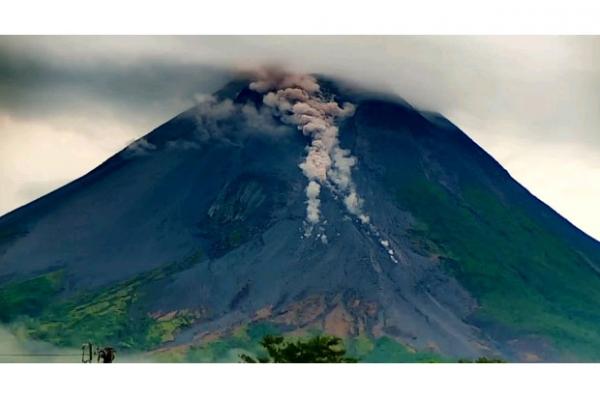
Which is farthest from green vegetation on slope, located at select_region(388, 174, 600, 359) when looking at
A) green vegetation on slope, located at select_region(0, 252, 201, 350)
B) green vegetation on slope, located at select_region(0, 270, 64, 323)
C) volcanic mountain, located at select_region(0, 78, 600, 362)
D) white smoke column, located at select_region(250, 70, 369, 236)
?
green vegetation on slope, located at select_region(0, 270, 64, 323)

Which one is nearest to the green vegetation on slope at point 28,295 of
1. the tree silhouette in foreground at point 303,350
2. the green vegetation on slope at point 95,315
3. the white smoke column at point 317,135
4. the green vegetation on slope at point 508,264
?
the green vegetation on slope at point 95,315

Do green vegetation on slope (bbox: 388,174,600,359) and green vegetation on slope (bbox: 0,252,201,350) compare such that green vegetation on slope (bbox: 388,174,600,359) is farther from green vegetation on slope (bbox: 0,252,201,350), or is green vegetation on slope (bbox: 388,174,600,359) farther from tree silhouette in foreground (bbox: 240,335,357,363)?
green vegetation on slope (bbox: 0,252,201,350)

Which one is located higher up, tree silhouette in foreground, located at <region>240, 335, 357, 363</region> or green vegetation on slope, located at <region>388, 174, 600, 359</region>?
green vegetation on slope, located at <region>388, 174, 600, 359</region>

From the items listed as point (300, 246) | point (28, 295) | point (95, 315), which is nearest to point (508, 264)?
point (300, 246)

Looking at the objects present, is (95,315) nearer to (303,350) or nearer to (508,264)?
(303,350)

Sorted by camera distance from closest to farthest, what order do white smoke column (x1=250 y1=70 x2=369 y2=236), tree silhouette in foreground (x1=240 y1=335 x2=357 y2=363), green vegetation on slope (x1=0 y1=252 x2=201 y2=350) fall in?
Answer: 1. tree silhouette in foreground (x1=240 y1=335 x2=357 y2=363)
2. green vegetation on slope (x1=0 y1=252 x2=201 y2=350)
3. white smoke column (x1=250 y1=70 x2=369 y2=236)
